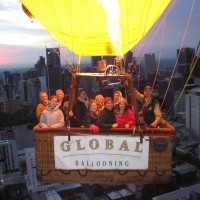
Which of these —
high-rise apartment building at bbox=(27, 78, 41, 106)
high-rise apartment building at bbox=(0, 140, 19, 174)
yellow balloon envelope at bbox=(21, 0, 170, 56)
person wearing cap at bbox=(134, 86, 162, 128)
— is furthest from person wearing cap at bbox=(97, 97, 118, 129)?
high-rise apartment building at bbox=(27, 78, 41, 106)

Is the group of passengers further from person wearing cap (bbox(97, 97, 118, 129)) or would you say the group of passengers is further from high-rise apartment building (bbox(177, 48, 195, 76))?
high-rise apartment building (bbox(177, 48, 195, 76))

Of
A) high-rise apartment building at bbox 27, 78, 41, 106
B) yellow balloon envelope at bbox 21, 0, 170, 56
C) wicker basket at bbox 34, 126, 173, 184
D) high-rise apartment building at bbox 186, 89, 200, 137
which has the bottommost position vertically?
high-rise apartment building at bbox 186, 89, 200, 137

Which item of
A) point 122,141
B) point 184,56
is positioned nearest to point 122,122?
point 122,141

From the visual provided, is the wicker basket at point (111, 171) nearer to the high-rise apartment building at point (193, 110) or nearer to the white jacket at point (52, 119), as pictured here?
the white jacket at point (52, 119)

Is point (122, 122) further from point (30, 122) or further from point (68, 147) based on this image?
point (30, 122)

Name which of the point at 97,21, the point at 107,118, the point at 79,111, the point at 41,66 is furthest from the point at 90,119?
the point at 41,66

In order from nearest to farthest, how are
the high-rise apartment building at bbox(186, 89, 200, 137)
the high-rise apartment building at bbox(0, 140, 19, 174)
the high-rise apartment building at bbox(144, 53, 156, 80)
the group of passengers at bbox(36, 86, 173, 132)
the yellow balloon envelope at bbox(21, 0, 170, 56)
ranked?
the group of passengers at bbox(36, 86, 173, 132) < the yellow balloon envelope at bbox(21, 0, 170, 56) < the high-rise apartment building at bbox(0, 140, 19, 174) < the high-rise apartment building at bbox(186, 89, 200, 137) < the high-rise apartment building at bbox(144, 53, 156, 80)
